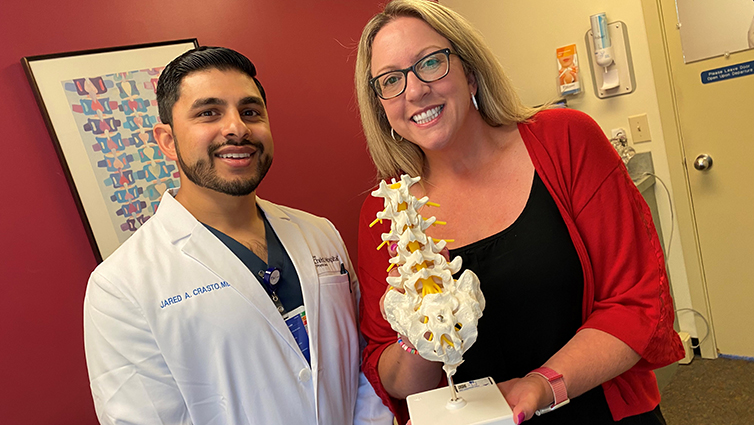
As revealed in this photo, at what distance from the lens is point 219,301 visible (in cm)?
143

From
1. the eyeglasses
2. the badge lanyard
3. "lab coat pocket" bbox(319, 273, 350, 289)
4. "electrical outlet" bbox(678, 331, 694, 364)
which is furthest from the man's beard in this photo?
"electrical outlet" bbox(678, 331, 694, 364)

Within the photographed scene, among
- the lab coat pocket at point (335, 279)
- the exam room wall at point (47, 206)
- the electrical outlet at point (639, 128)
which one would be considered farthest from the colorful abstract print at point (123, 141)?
the electrical outlet at point (639, 128)

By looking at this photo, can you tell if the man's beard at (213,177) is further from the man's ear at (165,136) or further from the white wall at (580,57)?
the white wall at (580,57)

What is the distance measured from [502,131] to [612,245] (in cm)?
42

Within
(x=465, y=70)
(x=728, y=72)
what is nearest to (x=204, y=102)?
(x=465, y=70)

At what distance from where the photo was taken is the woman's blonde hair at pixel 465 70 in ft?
4.63

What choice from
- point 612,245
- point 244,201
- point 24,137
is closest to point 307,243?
point 244,201

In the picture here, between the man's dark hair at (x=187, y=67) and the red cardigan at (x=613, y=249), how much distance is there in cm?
86

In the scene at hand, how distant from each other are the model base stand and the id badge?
44 centimetres

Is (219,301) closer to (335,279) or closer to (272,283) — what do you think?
(272,283)

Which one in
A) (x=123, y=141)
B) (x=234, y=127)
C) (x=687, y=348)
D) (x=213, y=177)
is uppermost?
(x=123, y=141)

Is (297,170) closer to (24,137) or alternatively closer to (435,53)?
(24,137)

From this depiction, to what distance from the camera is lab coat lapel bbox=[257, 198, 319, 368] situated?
4.96 ft

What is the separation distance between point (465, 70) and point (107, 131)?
1.44m
